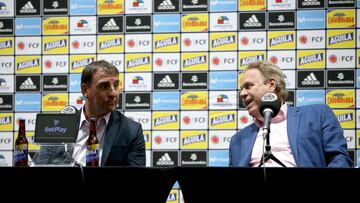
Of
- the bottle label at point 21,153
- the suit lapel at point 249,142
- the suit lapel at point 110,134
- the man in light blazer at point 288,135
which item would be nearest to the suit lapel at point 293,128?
the man in light blazer at point 288,135

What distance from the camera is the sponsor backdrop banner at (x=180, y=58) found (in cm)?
577

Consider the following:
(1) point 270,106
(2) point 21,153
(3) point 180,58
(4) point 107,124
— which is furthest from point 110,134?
(3) point 180,58

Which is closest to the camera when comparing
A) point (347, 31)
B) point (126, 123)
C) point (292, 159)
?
point (292, 159)

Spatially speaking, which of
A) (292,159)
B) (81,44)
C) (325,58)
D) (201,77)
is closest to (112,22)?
(81,44)

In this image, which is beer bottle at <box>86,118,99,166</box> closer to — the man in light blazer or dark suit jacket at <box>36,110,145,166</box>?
dark suit jacket at <box>36,110,145,166</box>

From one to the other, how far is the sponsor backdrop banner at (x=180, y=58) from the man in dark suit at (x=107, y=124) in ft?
6.99

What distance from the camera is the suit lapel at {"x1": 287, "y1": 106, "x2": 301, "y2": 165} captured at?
11.1ft

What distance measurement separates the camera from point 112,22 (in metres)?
6.02

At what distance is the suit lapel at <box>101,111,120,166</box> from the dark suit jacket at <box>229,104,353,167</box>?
74cm

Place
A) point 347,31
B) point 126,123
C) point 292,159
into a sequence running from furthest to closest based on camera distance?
point 347,31, point 126,123, point 292,159

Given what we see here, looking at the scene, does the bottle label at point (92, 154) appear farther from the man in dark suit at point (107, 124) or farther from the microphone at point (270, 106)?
the microphone at point (270, 106)
